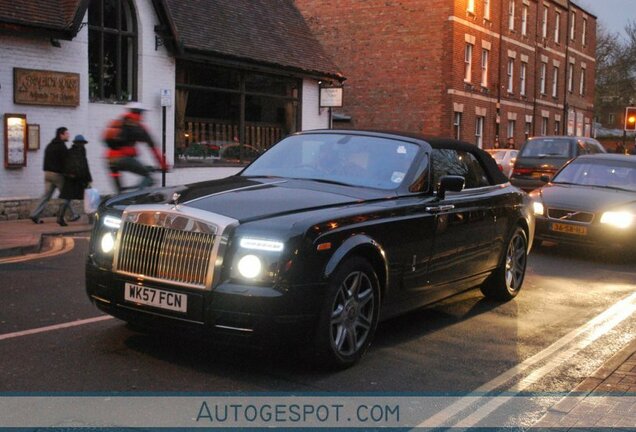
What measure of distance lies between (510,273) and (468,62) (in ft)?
90.3

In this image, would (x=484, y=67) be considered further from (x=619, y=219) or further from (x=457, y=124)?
(x=619, y=219)

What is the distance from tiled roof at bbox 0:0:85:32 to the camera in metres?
14.8

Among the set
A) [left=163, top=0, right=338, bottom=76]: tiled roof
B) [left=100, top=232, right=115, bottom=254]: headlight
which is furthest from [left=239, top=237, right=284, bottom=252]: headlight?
[left=163, top=0, right=338, bottom=76]: tiled roof

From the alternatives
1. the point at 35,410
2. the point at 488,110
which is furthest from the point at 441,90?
the point at 35,410

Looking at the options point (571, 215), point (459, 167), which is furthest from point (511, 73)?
point (459, 167)

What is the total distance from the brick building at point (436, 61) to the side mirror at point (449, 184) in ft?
85.4

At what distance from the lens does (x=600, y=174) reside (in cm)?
1273

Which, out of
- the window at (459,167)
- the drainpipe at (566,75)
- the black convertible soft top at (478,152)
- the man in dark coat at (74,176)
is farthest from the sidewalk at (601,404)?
the drainpipe at (566,75)

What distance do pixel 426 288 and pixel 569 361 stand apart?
4.05ft

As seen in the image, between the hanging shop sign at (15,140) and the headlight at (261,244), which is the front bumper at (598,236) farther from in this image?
the hanging shop sign at (15,140)

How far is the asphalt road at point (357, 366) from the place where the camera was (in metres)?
5.13

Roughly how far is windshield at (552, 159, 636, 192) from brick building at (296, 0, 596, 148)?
63.4 ft

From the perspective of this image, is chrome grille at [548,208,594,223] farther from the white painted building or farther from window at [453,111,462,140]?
window at [453,111,462,140]
